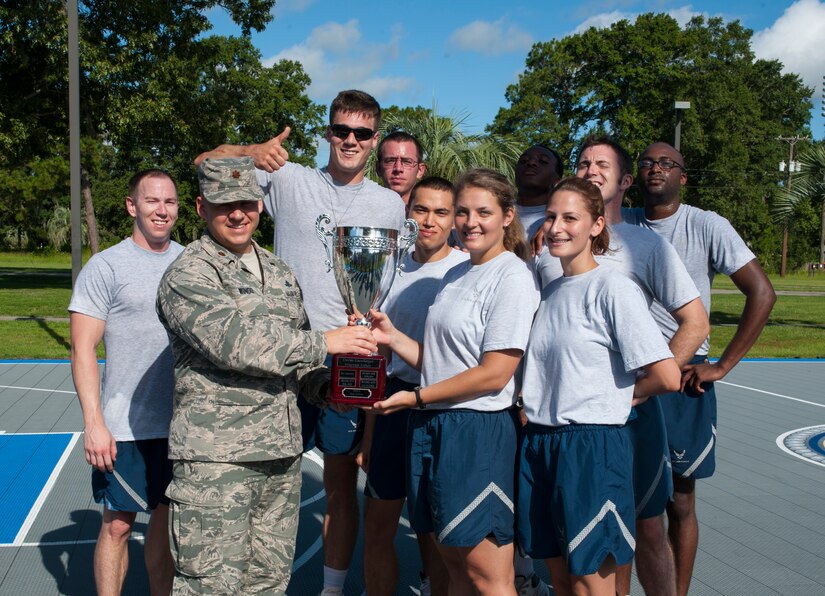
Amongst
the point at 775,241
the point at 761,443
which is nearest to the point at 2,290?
the point at 761,443

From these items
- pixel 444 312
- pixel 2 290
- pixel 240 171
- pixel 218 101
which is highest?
pixel 218 101

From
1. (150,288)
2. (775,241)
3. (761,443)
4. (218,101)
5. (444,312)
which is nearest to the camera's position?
(444,312)

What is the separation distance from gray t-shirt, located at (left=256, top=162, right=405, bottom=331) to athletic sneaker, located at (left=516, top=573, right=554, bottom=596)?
1.73 m

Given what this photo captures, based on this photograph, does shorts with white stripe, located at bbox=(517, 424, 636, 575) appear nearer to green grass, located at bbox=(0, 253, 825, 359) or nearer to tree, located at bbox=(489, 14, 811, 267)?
green grass, located at bbox=(0, 253, 825, 359)

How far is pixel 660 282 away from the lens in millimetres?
3428

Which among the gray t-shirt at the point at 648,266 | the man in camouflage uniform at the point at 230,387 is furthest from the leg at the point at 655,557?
the man in camouflage uniform at the point at 230,387

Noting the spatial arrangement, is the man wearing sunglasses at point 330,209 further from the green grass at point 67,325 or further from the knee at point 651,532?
the green grass at point 67,325

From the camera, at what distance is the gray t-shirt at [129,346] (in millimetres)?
3625

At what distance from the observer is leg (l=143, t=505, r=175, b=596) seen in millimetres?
3791

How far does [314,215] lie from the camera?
387 cm

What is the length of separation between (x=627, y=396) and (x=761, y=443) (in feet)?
20.2

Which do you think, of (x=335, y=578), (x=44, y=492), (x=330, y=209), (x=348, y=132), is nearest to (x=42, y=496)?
(x=44, y=492)

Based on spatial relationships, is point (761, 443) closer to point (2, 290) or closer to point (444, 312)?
point (444, 312)

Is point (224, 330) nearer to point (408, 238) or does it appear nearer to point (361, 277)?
point (361, 277)
